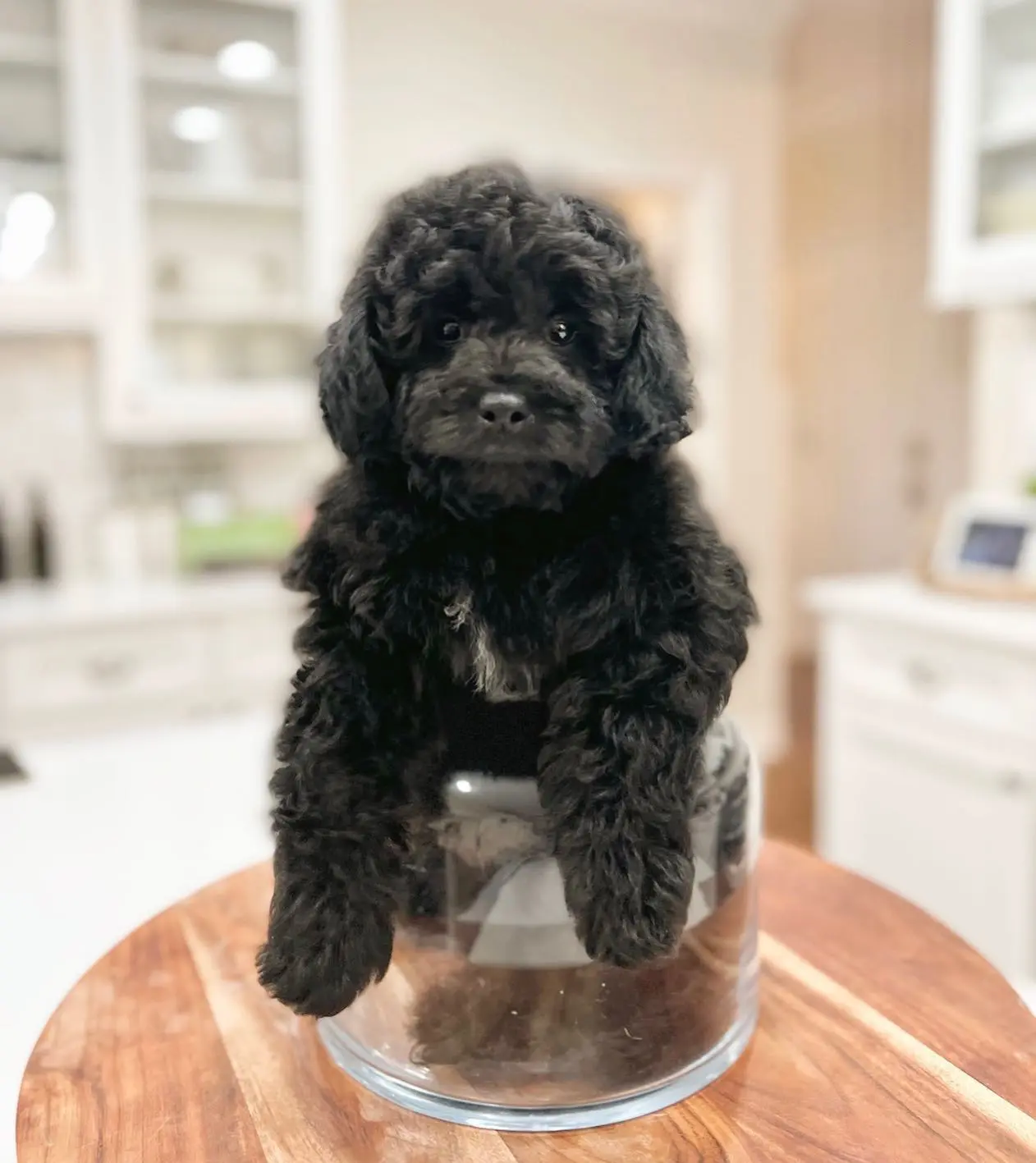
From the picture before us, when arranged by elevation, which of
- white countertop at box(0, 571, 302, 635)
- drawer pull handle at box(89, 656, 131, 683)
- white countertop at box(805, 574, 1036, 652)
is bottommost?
drawer pull handle at box(89, 656, 131, 683)

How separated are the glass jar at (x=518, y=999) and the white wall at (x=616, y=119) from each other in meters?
2.25

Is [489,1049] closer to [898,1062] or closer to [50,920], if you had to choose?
[898,1062]

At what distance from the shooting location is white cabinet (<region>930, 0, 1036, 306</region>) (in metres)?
2.17

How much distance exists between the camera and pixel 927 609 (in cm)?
189

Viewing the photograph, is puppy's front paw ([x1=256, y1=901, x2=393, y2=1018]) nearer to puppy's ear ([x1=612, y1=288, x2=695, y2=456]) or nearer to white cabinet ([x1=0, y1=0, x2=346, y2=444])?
puppy's ear ([x1=612, y1=288, x2=695, y2=456])

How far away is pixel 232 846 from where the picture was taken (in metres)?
0.99

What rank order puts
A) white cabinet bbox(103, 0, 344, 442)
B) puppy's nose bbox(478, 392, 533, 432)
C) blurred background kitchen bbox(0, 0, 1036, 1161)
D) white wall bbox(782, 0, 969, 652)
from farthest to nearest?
1. white wall bbox(782, 0, 969, 652)
2. white cabinet bbox(103, 0, 344, 442)
3. blurred background kitchen bbox(0, 0, 1036, 1161)
4. puppy's nose bbox(478, 392, 533, 432)

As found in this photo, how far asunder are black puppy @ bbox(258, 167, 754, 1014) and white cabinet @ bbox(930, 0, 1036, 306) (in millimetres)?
1965

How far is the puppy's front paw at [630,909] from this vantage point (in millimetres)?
460

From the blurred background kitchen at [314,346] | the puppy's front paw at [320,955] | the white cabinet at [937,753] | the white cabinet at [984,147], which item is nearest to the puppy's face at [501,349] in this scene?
the puppy's front paw at [320,955]

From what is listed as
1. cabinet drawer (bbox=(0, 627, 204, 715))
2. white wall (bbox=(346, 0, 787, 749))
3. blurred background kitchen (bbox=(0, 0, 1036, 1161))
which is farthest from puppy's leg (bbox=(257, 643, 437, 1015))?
white wall (bbox=(346, 0, 787, 749))

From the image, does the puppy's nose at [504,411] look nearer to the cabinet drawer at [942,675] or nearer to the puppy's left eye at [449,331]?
the puppy's left eye at [449,331]

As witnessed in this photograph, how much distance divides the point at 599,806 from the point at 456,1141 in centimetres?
23

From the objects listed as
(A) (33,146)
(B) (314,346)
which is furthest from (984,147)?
(A) (33,146)
